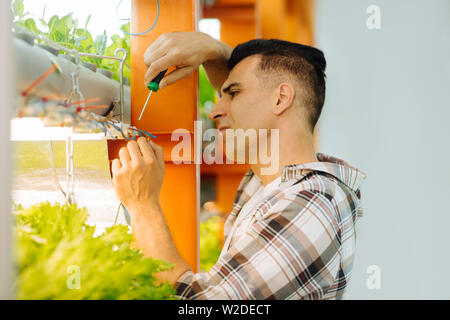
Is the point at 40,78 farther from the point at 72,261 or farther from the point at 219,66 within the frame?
the point at 219,66

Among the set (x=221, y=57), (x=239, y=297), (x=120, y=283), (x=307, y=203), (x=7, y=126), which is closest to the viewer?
(x=7, y=126)

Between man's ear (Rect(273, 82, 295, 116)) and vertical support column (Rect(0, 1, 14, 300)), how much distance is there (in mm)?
726

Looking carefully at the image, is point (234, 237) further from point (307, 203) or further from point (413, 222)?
point (413, 222)

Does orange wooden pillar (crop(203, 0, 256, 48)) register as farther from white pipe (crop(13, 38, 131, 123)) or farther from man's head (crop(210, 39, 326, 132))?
white pipe (crop(13, 38, 131, 123))

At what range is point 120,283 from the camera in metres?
0.59

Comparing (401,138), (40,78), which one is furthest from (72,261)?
(401,138)

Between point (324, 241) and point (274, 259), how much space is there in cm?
12

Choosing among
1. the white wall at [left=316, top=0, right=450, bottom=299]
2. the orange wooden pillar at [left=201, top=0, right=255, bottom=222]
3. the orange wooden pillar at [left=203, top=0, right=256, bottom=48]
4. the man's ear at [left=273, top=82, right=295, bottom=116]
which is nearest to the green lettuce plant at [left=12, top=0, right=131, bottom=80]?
the man's ear at [left=273, top=82, right=295, bottom=116]

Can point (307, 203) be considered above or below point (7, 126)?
below

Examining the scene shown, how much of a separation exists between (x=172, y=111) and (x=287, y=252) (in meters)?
0.48

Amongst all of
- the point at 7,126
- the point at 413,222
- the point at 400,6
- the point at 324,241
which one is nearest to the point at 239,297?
the point at 324,241

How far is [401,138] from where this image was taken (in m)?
1.69

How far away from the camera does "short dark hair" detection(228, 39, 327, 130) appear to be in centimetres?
110

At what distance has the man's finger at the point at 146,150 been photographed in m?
0.84
